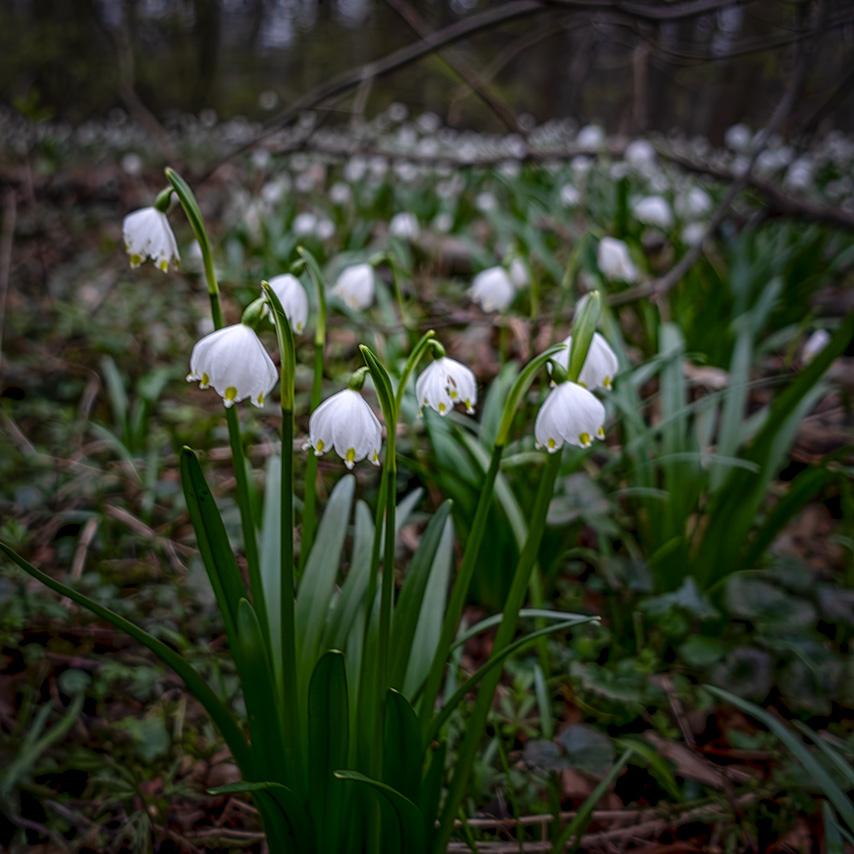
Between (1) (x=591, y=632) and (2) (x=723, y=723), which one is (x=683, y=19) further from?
(2) (x=723, y=723)

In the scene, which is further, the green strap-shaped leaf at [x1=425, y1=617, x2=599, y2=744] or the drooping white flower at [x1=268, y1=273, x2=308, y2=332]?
the drooping white flower at [x1=268, y1=273, x2=308, y2=332]

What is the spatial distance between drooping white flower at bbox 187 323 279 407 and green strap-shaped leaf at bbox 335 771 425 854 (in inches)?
20.7

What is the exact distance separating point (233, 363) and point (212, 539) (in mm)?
254

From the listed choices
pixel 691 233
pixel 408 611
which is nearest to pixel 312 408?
pixel 408 611

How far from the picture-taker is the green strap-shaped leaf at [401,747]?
0.86 metres

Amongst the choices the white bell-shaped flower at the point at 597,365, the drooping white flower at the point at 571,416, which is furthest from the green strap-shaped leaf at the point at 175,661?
the white bell-shaped flower at the point at 597,365

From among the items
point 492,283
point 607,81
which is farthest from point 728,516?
point 607,81

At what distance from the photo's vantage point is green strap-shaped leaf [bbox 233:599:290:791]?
87 centimetres

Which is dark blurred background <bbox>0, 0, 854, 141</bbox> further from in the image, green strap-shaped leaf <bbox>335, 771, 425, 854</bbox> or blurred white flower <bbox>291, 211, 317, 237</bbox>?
green strap-shaped leaf <bbox>335, 771, 425, 854</bbox>

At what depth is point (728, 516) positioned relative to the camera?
1.58 m

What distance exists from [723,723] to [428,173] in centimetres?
546

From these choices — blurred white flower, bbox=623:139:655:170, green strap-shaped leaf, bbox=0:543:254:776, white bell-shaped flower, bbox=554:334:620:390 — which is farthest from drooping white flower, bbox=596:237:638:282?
blurred white flower, bbox=623:139:655:170

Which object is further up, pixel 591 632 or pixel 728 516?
pixel 728 516

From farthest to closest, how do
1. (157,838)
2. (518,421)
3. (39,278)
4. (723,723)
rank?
(39,278)
(518,421)
(723,723)
(157,838)
